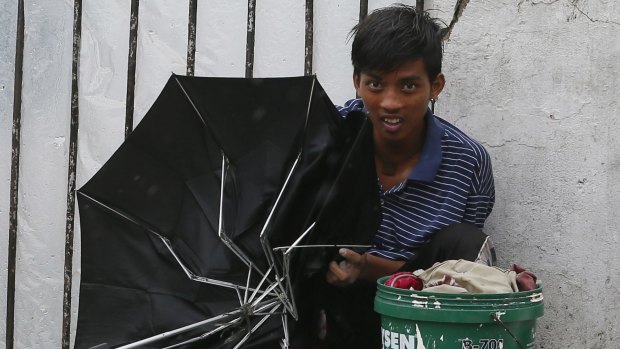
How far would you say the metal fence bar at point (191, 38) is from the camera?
3674 mm

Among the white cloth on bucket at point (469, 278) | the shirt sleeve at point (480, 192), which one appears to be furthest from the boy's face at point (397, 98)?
the white cloth on bucket at point (469, 278)

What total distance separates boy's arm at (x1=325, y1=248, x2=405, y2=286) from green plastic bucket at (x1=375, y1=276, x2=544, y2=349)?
0.34m

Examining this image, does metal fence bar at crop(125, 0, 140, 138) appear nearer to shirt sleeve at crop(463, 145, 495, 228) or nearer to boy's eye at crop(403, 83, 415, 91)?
boy's eye at crop(403, 83, 415, 91)

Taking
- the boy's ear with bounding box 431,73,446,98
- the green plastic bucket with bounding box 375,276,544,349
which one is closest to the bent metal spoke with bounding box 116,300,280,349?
the green plastic bucket with bounding box 375,276,544,349

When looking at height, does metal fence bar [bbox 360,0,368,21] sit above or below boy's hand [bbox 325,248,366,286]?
above

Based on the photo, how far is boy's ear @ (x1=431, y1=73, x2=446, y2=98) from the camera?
3.18m

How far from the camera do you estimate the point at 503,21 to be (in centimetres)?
329

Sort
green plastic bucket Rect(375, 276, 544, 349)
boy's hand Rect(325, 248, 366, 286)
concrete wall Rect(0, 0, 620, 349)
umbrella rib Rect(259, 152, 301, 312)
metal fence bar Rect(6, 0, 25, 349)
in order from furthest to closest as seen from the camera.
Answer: metal fence bar Rect(6, 0, 25, 349), concrete wall Rect(0, 0, 620, 349), boy's hand Rect(325, 248, 366, 286), umbrella rib Rect(259, 152, 301, 312), green plastic bucket Rect(375, 276, 544, 349)

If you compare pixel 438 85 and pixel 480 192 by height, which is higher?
pixel 438 85

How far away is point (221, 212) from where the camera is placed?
2760 millimetres

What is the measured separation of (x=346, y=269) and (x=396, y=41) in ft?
2.53

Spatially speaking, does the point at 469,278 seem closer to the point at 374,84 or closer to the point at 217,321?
the point at 217,321

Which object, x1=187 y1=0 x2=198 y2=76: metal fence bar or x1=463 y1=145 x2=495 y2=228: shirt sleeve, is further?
x1=187 y1=0 x2=198 y2=76: metal fence bar

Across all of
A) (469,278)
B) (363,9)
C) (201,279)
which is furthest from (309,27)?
(469,278)
